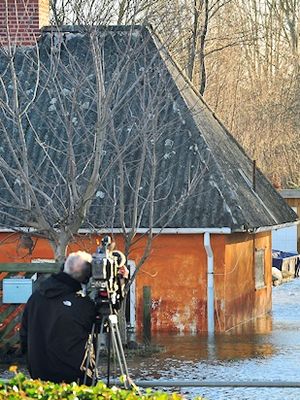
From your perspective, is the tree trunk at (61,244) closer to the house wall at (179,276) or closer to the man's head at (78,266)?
the house wall at (179,276)

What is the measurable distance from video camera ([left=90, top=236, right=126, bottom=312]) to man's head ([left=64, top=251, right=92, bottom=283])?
0.05 metres

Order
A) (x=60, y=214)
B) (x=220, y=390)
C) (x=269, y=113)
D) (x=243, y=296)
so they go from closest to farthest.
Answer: (x=220, y=390), (x=60, y=214), (x=243, y=296), (x=269, y=113)

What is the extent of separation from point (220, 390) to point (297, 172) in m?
36.6

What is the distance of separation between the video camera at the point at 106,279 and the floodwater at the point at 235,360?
2938 mm

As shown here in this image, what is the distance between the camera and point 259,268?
2534 cm

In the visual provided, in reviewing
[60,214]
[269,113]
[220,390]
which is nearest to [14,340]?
[60,214]

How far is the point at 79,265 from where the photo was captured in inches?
356

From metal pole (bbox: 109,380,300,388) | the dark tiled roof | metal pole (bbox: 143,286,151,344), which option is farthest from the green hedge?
the dark tiled roof

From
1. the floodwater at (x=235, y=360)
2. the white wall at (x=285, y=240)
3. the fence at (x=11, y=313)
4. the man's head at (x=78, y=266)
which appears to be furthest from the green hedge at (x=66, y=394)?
the white wall at (x=285, y=240)

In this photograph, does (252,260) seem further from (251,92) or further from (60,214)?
(251,92)

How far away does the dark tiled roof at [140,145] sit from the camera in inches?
805

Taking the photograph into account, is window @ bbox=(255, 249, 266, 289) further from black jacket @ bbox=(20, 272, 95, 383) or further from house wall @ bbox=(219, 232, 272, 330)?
black jacket @ bbox=(20, 272, 95, 383)

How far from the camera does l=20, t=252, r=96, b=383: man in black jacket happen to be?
9.13m

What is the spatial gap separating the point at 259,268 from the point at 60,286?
16.5 metres
